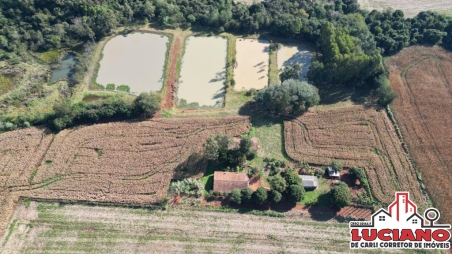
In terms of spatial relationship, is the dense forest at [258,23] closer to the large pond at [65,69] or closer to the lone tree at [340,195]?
the large pond at [65,69]

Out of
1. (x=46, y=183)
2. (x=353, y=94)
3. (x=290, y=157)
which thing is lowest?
(x=46, y=183)

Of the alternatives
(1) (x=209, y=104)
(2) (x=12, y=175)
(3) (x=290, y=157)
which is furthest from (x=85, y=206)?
(3) (x=290, y=157)

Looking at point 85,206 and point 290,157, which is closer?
point 85,206

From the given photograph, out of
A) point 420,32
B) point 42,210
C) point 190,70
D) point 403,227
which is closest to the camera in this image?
point 403,227

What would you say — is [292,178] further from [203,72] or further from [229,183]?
[203,72]

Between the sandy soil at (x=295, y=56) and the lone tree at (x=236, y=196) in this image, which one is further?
the sandy soil at (x=295, y=56)

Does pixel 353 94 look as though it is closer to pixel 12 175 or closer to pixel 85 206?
pixel 85 206

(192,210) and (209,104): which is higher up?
(209,104)

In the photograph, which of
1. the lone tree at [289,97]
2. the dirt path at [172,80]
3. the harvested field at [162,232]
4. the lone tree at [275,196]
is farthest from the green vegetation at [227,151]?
the dirt path at [172,80]
